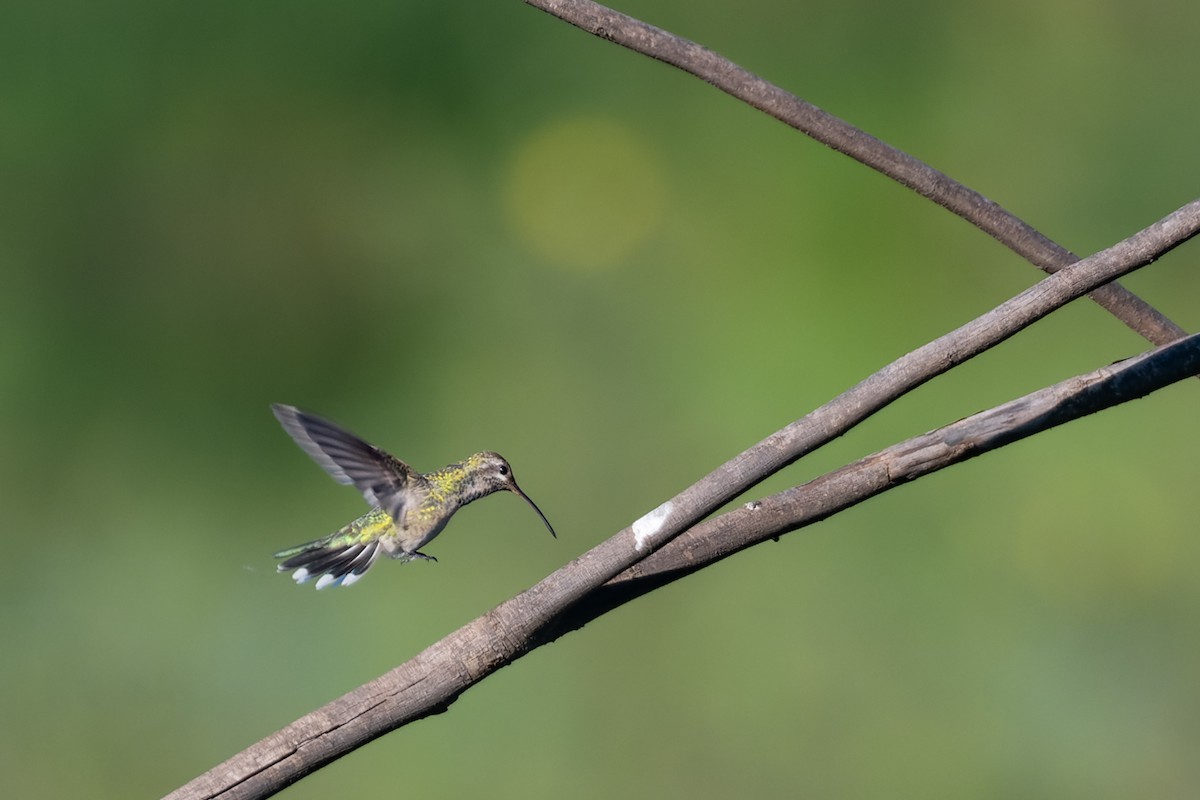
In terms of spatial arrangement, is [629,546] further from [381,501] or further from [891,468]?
[381,501]

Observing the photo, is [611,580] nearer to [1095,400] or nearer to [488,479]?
[1095,400]

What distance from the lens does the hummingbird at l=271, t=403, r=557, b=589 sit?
159 cm

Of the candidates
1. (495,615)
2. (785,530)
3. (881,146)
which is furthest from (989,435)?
(495,615)

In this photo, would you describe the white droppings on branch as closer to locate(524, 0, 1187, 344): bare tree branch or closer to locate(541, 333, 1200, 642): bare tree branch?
locate(541, 333, 1200, 642): bare tree branch

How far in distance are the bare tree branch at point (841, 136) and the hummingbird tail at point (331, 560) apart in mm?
899

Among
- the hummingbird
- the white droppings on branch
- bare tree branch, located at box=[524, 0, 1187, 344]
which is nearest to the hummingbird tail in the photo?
the hummingbird

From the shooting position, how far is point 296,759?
1.04 metres

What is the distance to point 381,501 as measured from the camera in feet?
5.49

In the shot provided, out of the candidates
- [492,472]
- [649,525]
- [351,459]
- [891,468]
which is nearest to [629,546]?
[649,525]

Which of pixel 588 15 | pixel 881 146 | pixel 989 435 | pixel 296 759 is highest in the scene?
pixel 588 15

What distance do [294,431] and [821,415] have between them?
2.46ft

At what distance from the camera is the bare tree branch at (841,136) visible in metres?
1.17

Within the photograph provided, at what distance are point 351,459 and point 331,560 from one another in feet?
0.84

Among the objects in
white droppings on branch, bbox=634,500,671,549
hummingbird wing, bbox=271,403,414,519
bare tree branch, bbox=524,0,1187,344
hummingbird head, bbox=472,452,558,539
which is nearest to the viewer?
white droppings on branch, bbox=634,500,671,549
